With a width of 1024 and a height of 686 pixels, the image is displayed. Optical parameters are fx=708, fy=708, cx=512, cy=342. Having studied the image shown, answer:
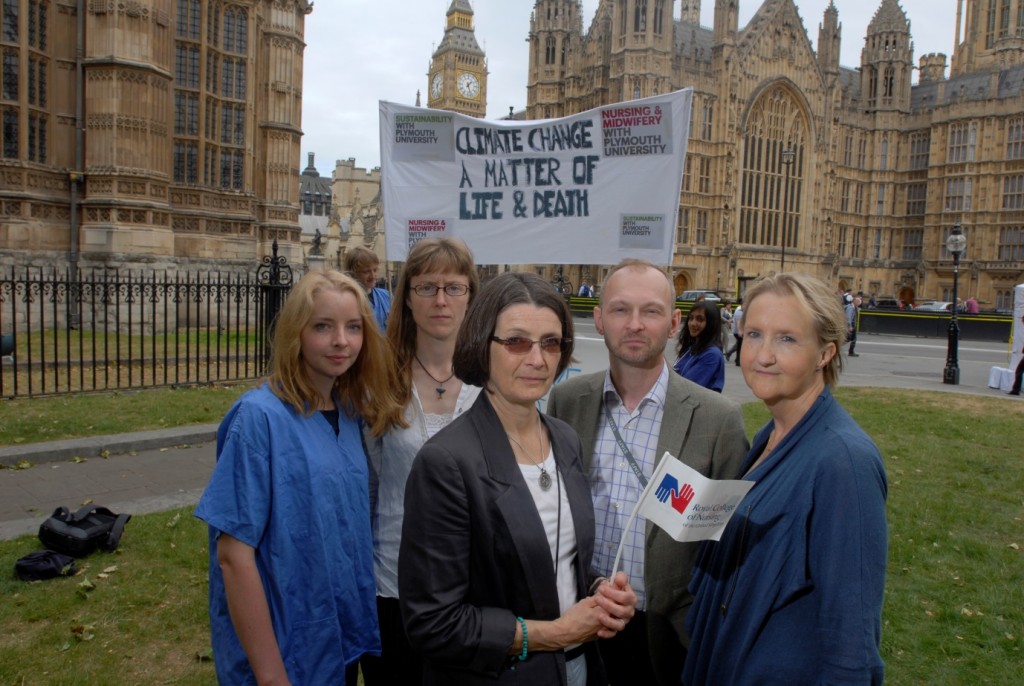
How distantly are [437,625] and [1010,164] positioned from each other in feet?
202

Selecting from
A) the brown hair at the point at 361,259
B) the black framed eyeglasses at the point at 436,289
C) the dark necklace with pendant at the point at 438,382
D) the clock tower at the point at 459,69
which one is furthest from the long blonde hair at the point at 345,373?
the clock tower at the point at 459,69

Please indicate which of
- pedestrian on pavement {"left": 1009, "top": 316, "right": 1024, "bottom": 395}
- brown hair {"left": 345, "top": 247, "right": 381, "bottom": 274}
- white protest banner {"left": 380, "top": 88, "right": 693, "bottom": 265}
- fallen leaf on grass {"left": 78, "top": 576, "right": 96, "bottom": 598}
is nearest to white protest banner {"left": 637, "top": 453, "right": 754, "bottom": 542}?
white protest banner {"left": 380, "top": 88, "right": 693, "bottom": 265}

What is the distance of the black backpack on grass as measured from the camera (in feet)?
16.0

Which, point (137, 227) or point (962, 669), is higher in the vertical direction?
point (137, 227)

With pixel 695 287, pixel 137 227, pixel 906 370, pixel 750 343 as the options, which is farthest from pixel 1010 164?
pixel 750 343

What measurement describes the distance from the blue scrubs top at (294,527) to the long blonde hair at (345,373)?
0.07 m

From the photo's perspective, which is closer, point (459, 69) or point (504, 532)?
point (504, 532)

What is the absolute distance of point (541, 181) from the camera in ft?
A: 15.9

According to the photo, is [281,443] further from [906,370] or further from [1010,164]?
[1010,164]

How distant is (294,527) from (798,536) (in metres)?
1.47

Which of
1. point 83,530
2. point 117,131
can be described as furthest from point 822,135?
point 83,530

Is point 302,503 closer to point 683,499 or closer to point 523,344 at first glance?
point 523,344

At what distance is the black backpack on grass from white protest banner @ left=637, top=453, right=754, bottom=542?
453cm

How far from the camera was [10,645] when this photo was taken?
3.77 metres
